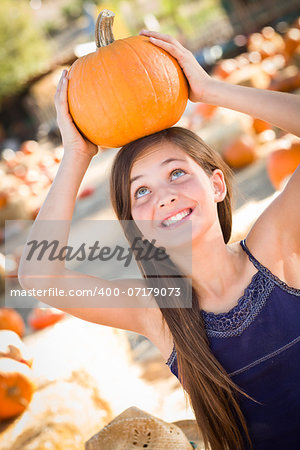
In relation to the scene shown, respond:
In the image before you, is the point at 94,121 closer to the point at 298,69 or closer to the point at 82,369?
the point at 82,369

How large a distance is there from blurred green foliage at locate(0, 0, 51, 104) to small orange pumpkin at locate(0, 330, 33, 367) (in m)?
23.6

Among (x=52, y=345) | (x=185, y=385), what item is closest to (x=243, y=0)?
(x=52, y=345)

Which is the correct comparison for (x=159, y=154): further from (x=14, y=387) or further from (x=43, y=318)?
(x=43, y=318)

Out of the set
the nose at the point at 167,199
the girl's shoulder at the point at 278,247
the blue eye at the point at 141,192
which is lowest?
the girl's shoulder at the point at 278,247

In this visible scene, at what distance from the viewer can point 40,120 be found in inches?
842

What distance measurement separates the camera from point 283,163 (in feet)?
17.4

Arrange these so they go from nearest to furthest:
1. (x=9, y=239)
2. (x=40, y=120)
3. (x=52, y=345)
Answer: (x=52, y=345), (x=9, y=239), (x=40, y=120)

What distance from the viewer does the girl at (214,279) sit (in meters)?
1.92

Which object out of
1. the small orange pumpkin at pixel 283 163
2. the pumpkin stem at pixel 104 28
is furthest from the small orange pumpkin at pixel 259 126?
the pumpkin stem at pixel 104 28

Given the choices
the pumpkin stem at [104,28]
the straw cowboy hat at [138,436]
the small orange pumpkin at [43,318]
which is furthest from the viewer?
the small orange pumpkin at [43,318]

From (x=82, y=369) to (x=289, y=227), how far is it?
196 cm

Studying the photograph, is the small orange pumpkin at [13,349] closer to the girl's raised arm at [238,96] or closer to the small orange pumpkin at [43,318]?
the small orange pumpkin at [43,318]

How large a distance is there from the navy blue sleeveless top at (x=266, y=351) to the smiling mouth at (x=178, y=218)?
40cm

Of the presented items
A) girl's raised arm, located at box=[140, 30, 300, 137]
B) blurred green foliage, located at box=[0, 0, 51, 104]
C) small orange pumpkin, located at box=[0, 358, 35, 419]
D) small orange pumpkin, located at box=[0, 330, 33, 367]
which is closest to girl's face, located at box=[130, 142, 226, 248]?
girl's raised arm, located at box=[140, 30, 300, 137]
